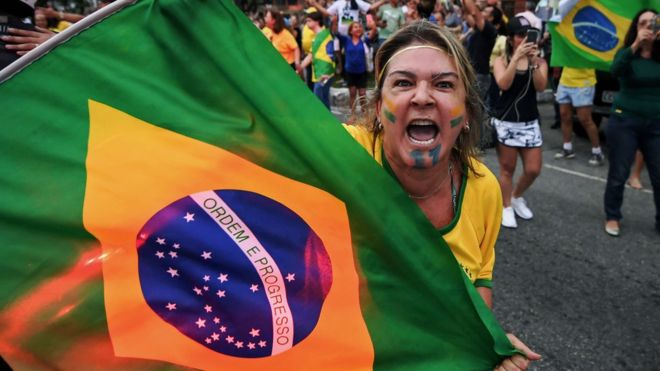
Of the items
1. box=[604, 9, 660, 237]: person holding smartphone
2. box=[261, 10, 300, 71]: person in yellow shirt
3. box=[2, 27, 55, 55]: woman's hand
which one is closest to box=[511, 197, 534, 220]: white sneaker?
box=[604, 9, 660, 237]: person holding smartphone

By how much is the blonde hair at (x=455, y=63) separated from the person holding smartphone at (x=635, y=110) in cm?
317

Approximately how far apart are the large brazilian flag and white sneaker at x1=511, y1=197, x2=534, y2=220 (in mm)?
3892

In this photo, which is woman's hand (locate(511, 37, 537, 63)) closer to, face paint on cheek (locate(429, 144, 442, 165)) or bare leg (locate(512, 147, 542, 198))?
bare leg (locate(512, 147, 542, 198))

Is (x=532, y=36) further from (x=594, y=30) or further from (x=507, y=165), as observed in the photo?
(x=594, y=30)

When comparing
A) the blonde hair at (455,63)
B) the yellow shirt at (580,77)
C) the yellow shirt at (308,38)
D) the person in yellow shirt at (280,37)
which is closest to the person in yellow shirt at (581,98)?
the yellow shirt at (580,77)

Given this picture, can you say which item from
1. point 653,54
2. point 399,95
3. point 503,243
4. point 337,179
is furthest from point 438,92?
point 653,54

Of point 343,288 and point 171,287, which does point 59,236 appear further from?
point 343,288

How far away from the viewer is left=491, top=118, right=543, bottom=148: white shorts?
482 cm

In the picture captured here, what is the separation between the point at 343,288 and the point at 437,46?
910mm

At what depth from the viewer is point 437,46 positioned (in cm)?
182

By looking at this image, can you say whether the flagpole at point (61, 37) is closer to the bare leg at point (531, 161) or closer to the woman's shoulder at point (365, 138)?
the woman's shoulder at point (365, 138)

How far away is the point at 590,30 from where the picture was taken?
18.9ft

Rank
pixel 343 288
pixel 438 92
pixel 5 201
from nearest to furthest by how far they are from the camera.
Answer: pixel 5 201 < pixel 343 288 < pixel 438 92

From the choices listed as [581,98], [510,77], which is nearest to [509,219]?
[510,77]
